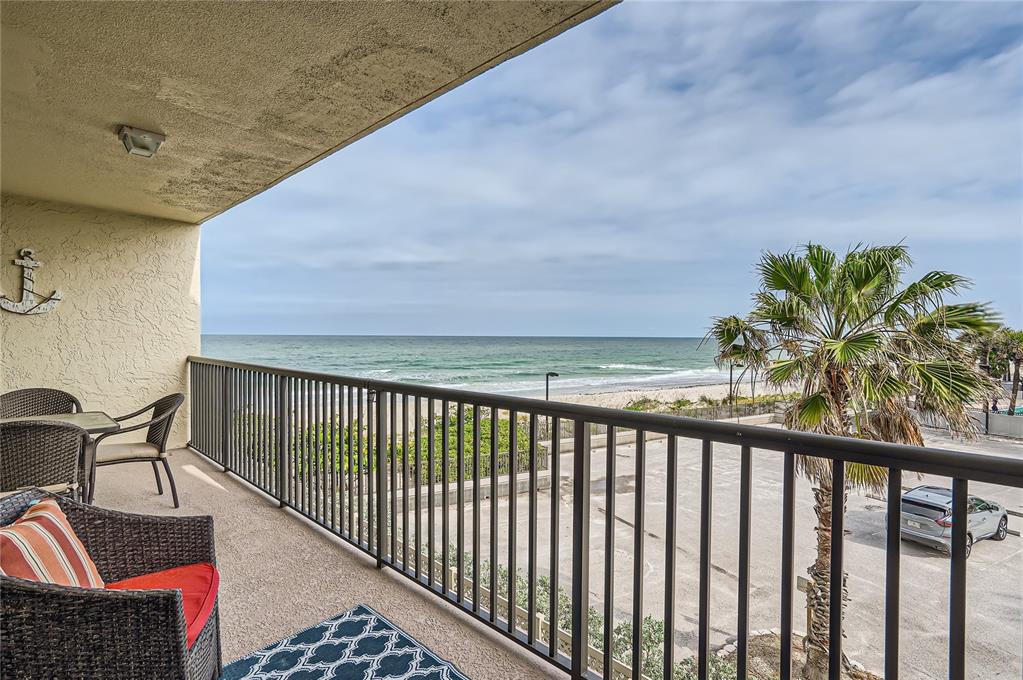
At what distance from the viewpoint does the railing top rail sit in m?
0.94

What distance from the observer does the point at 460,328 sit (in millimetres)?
36281

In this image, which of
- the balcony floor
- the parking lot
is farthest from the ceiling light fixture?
the parking lot

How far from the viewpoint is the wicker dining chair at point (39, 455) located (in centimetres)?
239

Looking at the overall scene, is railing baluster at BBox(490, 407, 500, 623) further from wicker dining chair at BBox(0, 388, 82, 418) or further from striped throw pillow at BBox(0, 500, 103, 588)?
wicker dining chair at BBox(0, 388, 82, 418)

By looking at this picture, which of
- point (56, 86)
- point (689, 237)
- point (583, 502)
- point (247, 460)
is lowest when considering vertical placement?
point (247, 460)

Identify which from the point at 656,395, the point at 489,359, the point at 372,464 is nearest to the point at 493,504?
the point at 372,464

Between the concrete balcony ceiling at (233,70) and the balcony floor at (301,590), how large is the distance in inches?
89.1

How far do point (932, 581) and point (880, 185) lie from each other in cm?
2554

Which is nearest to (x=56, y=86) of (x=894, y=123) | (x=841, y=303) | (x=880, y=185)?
(x=841, y=303)

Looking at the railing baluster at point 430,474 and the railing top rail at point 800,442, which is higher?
the railing top rail at point 800,442

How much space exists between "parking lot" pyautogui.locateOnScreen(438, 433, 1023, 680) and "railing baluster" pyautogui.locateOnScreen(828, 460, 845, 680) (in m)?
3.14

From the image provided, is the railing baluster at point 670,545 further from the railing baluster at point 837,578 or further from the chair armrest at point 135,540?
the chair armrest at point 135,540

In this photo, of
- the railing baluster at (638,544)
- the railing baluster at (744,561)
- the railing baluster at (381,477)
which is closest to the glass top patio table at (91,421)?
the railing baluster at (381,477)

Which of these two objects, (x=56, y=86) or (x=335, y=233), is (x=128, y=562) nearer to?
(x=56, y=86)
